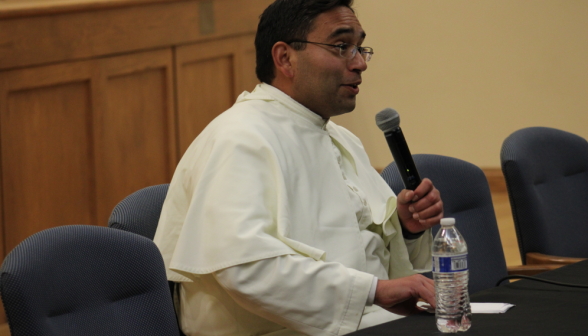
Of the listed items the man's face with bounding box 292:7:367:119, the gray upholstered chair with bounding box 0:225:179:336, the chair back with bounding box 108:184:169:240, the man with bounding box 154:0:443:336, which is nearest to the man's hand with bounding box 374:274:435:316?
the man with bounding box 154:0:443:336

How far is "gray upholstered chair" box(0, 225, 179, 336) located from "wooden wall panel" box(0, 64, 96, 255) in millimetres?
1822

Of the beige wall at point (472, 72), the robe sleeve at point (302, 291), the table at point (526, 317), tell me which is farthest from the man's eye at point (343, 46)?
the beige wall at point (472, 72)

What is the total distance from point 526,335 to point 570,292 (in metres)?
0.41

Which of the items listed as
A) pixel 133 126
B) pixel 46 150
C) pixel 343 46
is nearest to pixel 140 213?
pixel 343 46

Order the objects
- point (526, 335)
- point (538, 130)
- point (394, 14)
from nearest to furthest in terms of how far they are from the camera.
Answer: point (526, 335), point (538, 130), point (394, 14)

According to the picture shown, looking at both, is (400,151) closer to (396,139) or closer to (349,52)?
(396,139)

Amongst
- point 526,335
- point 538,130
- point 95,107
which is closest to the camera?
point 526,335

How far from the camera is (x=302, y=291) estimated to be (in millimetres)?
1493

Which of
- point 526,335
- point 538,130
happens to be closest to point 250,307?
point 526,335

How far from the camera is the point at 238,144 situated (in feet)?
5.39

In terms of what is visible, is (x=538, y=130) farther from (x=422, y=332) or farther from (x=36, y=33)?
(x=36, y=33)

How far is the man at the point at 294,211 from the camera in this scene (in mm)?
1495

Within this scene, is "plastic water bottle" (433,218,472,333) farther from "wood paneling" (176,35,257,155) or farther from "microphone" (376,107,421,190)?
"wood paneling" (176,35,257,155)

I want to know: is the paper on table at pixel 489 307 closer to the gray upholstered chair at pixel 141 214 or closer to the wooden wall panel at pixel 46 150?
the gray upholstered chair at pixel 141 214
